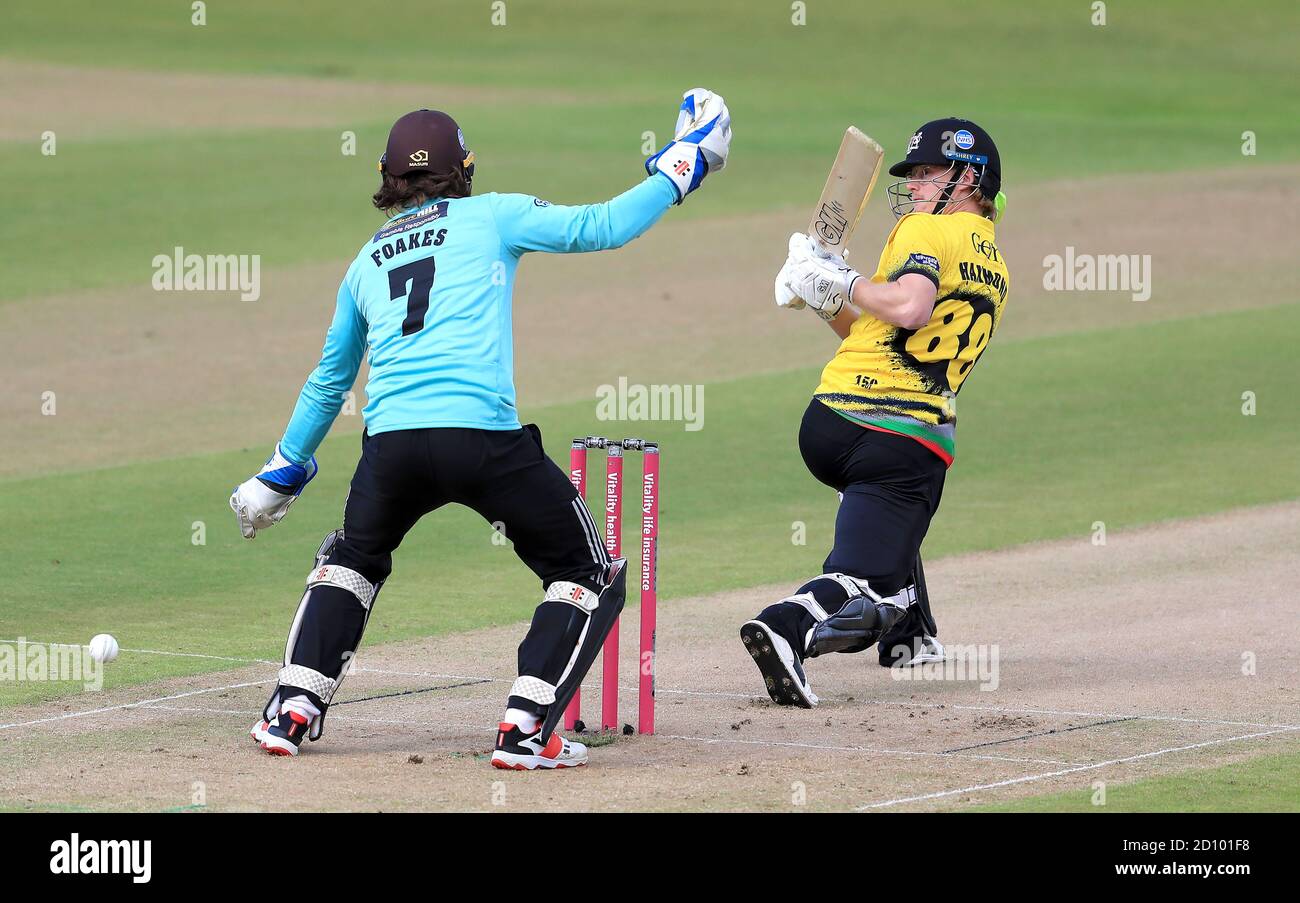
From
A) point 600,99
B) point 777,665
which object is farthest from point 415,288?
point 600,99

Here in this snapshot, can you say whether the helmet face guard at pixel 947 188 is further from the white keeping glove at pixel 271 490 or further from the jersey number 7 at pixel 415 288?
the white keeping glove at pixel 271 490

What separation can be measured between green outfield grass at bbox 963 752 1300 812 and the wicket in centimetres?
160

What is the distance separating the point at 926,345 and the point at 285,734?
2951 millimetres

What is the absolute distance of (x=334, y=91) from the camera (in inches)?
1383

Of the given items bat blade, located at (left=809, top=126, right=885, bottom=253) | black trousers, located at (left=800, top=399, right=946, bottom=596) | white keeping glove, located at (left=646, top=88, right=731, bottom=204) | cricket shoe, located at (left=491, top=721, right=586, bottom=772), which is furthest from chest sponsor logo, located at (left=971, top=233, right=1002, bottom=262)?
cricket shoe, located at (left=491, top=721, right=586, bottom=772)

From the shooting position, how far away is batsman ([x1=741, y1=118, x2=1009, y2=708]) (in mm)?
7875

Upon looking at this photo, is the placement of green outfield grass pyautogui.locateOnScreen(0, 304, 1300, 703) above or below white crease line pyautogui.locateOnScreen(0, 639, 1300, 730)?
above

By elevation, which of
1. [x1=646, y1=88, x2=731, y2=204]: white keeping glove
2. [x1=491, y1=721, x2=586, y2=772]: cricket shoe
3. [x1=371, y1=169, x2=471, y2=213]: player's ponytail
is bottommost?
[x1=491, y1=721, x2=586, y2=772]: cricket shoe

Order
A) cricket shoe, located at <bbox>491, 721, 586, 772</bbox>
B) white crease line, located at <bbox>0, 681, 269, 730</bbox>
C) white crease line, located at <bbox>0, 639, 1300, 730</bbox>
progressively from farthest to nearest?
white crease line, located at <bbox>0, 639, 1300, 730</bbox> → white crease line, located at <bbox>0, 681, 269, 730</bbox> → cricket shoe, located at <bbox>491, 721, 586, 772</bbox>

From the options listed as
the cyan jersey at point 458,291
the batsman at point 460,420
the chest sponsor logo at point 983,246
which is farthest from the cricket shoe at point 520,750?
the chest sponsor logo at point 983,246

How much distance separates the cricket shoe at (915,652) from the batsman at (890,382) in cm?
81

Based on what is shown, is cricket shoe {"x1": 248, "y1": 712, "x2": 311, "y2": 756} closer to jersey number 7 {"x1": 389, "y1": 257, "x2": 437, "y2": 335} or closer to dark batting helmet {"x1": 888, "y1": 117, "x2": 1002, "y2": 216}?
jersey number 7 {"x1": 389, "y1": 257, "x2": 437, "y2": 335}

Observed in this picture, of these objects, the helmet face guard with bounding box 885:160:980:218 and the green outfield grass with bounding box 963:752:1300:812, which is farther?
Result: the helmet face guard with bounding box 885:160:980:218

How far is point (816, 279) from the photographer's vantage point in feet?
26.2
